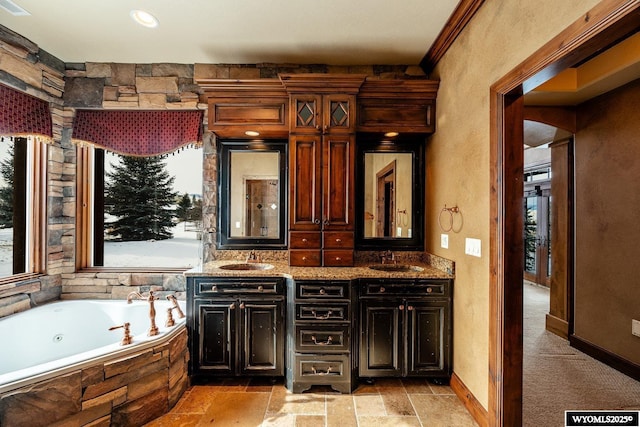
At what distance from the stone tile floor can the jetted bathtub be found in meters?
0.55

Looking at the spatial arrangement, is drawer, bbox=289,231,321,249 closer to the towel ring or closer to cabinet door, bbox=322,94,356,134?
cabinet door, bbox=322,94,356,134

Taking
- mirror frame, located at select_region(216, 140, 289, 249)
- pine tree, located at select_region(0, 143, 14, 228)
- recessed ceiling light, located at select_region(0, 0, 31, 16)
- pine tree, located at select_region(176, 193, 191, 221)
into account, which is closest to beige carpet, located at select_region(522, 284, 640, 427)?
mirror frame, located at select_region(216, 140, 289, 249)

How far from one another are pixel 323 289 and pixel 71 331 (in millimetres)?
2252

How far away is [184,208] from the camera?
312 centimetres

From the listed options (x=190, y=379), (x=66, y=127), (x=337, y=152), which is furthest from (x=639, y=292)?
(x=66, y=127)

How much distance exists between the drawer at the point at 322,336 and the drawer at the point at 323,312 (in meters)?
0.06

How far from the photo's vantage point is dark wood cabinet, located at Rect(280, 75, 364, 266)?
2.55 metres

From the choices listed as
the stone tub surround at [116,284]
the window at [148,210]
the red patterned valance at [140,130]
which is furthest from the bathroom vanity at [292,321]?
the red patterned valance at [140,130]

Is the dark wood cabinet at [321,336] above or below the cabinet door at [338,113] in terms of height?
below

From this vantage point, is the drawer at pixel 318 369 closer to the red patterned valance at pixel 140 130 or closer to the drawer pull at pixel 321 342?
the drawer pull at pixel 321 342

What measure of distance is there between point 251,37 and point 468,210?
2.25 metres

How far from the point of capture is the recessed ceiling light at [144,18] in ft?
7.29

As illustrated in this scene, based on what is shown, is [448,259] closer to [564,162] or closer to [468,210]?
[468,210]

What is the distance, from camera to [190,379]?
93.4 inches
